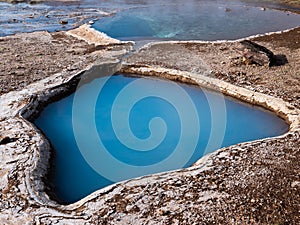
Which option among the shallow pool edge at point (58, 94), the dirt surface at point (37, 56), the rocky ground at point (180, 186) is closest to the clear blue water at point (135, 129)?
the shallow pool edge at point (58, 94)

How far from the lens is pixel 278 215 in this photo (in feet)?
27.3

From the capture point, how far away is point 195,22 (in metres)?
28.8

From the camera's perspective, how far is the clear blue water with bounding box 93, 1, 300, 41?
25062 millimetres

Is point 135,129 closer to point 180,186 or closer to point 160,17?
point 180,186

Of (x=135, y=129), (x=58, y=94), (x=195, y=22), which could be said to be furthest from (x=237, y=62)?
(x=195, y=22)

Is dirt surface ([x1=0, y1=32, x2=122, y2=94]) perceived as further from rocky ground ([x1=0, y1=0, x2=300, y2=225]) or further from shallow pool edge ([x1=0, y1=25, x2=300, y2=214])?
shallow pool edge ([x1=0, y1=25, x2=300, y2=214])

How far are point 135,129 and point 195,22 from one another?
18.1 m

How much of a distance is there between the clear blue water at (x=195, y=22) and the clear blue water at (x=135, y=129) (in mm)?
9264

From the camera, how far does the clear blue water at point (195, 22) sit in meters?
25.1

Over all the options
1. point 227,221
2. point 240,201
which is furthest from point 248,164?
point 227,221

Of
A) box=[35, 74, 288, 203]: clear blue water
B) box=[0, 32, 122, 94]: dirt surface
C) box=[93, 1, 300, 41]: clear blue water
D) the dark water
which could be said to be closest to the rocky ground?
box=[0, 32, 122, 94]: dirt surface

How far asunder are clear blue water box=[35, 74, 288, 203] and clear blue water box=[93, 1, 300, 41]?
30.4ft

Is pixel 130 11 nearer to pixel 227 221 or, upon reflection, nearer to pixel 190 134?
pixel 190 134

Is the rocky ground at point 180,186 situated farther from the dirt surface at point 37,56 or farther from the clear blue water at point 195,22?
the clear blue water at point 195,22
